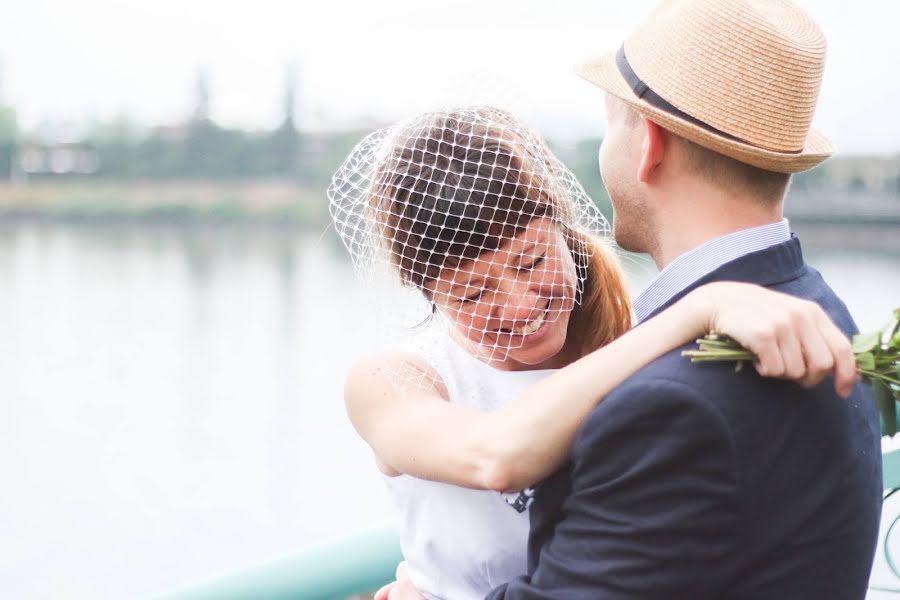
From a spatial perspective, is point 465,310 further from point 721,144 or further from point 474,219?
point 721,144

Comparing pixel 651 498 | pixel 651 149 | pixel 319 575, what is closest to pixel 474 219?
pixel 651 149

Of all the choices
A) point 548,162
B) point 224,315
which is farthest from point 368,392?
point 224,315

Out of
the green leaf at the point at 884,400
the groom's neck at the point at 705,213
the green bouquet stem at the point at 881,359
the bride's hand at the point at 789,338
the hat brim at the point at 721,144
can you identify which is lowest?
the green leaf at the point at 884,400

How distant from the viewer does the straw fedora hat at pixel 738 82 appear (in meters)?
1.03

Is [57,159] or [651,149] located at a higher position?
[651,149]

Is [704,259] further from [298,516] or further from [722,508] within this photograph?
[298,516]

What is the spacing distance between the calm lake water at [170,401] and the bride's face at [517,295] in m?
2.01

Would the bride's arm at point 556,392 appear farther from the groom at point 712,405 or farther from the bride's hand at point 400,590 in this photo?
the bride's hand at point 400,590

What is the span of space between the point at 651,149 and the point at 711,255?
14cm

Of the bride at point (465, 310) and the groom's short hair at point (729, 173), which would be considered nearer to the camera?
the groom's short hair at point (729, 173)

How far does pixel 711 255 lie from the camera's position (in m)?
1.04

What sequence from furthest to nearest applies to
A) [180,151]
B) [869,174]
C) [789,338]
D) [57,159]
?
[57,159]
[180,151]
[869,174]
[789,338]

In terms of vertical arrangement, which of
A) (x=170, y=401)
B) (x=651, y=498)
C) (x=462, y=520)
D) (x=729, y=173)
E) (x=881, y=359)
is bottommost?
(x=170, y=401)

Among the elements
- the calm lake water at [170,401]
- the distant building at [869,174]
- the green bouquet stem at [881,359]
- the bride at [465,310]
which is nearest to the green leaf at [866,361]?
the green bouquet stem at [881,359]
